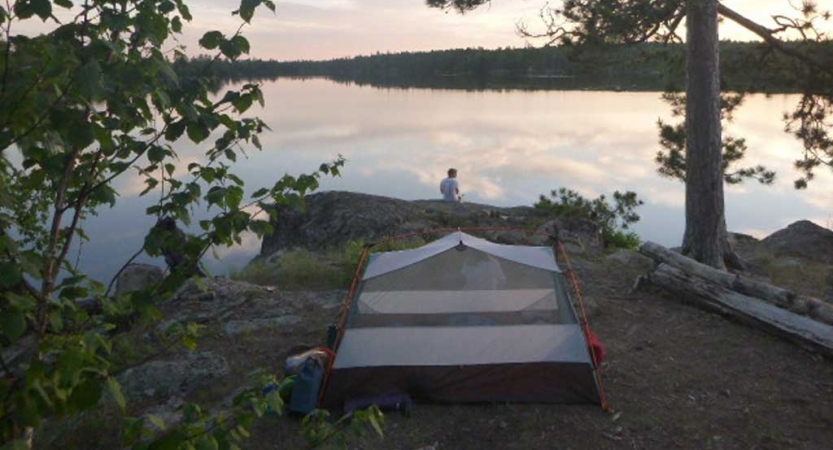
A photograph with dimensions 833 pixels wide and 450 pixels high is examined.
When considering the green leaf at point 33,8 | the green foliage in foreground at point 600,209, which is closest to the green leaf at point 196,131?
the green leaf at point 33,8

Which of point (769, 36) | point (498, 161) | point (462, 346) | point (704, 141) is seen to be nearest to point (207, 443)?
point (462, 346)

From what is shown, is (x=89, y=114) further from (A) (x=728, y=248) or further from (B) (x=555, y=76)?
(B) (x=555, y=76)

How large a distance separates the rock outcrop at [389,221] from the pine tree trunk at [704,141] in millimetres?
1907

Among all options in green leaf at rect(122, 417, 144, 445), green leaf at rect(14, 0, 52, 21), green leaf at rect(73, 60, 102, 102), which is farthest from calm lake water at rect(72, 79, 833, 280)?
green leaf at rect(73, 60, 102, 102)

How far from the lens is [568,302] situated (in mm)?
6305

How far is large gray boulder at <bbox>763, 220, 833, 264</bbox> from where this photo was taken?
1359 cm

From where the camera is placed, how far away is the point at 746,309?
7.66 meters

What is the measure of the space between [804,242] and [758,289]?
712cm

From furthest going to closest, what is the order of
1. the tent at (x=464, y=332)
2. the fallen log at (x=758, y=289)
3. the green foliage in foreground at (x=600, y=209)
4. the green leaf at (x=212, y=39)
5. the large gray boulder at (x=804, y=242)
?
the green foliage in foreground at (x=600, y=209), the large gray boulder at (x=804, y=242), the fallen log at (x=758, y=289), the tent at (x=464, y=332), the green leaf at (x=212, y=39)

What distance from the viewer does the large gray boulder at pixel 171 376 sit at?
6.17 meters

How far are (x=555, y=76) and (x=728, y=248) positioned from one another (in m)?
89.2

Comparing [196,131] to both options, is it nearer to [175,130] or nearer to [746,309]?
[175,130]

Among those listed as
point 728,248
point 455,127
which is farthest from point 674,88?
point 455,127

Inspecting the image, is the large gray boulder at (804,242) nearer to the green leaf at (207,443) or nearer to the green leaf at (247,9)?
the green leaf at (247,9)
